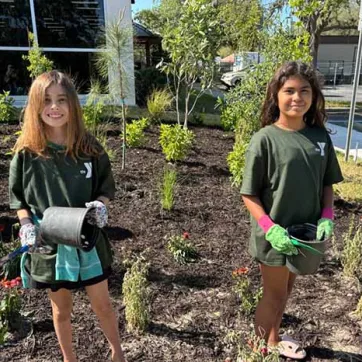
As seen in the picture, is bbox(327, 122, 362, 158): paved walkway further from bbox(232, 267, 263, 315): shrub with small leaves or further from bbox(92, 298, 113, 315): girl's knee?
bbox(92, 298, 113, 315): girl's knee

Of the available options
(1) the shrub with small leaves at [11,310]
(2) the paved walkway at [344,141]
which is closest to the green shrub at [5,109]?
(1) the shrub with small leaves at [11,310]

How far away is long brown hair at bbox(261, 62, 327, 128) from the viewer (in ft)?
6.50

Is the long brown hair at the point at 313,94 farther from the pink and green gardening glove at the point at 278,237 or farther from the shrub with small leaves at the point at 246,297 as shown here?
the shrub with small leaves at the point at 246,297

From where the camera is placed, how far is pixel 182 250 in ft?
11.2

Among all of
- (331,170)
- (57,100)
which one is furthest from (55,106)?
(331,170)

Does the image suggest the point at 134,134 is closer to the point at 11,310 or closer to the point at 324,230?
the point at 11,310

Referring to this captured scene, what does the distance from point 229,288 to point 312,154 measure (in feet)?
4.68

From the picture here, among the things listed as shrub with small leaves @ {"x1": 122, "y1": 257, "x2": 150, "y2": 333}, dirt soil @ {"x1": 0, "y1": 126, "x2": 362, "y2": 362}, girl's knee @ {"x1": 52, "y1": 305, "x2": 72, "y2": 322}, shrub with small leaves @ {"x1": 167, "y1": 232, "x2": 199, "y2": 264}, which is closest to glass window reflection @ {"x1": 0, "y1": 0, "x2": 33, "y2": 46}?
dirt soil @ {"x1": 0, "y1": 126, "x2": 362, "y2": 362}

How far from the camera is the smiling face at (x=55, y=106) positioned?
181cm

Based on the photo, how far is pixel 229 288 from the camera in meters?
3.01

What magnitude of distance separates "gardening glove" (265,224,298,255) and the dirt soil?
86cm

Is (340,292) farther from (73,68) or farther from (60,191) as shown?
(73,68)

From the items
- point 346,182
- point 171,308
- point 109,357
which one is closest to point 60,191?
point 109,357

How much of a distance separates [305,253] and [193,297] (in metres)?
1.22
